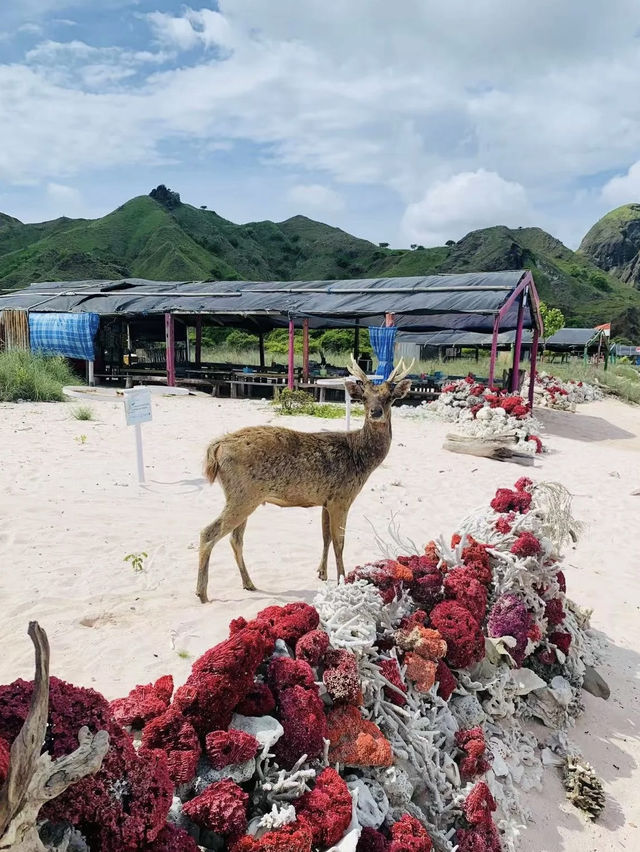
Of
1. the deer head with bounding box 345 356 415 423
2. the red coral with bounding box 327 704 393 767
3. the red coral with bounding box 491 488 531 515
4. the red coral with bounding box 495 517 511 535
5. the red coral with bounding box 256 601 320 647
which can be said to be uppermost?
the deer head with bounding box 345 356 415 423

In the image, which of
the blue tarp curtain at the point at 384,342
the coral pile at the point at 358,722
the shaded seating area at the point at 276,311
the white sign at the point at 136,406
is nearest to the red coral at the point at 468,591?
the coral pile at the point at 358,722

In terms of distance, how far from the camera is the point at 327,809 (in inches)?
80.7

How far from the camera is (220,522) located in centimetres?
421

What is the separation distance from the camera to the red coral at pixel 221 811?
191cm

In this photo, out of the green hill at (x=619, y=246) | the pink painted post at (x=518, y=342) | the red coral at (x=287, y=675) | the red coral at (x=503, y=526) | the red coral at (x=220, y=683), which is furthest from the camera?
the green hill at (x=619, y=246)

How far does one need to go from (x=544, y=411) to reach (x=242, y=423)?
33.6ft

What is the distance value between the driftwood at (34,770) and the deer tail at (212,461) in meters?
2.88

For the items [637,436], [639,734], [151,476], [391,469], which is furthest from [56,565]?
[637,436]

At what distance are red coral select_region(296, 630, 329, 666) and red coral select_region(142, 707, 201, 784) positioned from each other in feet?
2.27

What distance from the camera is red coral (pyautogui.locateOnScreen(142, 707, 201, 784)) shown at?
2062 mm

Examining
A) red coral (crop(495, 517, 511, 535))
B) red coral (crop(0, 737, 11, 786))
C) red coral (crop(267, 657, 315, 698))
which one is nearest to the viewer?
A: red coral (crop(0, 737, 11, 786))

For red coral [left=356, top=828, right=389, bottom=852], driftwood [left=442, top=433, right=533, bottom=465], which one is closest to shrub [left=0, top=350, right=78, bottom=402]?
driftwood [left=442, top=433, right=533, bottom=465]

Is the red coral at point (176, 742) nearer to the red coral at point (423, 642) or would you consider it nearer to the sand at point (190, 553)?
the sand at point (190, 553)

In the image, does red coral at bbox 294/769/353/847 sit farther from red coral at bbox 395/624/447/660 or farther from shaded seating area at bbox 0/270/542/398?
shaded seating area at bbox 0/270/542/398
